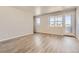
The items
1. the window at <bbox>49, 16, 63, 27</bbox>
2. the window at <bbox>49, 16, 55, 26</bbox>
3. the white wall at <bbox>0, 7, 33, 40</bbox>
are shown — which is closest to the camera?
the white wall at <bbox>0, 7, 33, 40</bbox>

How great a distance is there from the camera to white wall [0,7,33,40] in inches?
225

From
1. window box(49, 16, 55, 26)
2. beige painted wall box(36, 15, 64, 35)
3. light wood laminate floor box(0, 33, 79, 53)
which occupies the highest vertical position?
window box(49, 16, 55, 26)

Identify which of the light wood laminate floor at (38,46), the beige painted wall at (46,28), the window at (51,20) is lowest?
the light wood laminate floor at (38,46)

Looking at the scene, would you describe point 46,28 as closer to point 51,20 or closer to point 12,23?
point 51,20

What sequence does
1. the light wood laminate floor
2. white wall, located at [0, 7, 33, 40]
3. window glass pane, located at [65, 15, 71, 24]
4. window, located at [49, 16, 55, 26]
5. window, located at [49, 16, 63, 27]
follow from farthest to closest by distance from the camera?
window, located at [49, 16, 55, 26]
window, located at [49, 16, 63, 27]
window glass pane, located at [65, 15, 71, 24]
white wall, located at [0, 7, 33, 40]
the light wood laminate floor

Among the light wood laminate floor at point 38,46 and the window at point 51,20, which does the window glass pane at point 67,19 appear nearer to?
the window at point 51,20

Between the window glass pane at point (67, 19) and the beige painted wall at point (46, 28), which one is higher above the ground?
the window glass pane at point (67, 19)

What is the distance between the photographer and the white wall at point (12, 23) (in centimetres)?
570

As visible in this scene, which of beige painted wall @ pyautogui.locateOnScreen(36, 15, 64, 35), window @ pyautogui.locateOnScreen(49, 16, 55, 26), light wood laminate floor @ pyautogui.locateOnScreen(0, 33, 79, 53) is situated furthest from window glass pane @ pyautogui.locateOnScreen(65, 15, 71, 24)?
light wood laminate floor @ pyautogui.locateOnScreen(0, 33, 79, 53)

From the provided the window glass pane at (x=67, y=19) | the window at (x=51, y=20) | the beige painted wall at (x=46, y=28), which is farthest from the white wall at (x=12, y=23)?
the window glass pane at (x=67, y=19)

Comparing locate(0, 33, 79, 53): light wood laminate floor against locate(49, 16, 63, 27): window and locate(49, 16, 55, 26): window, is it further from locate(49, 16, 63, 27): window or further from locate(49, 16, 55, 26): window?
locate(49, 16, 55, 26): window
